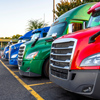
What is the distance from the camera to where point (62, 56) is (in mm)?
3072

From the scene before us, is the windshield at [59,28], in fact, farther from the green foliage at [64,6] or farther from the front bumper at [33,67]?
the green foliage at [64,6]

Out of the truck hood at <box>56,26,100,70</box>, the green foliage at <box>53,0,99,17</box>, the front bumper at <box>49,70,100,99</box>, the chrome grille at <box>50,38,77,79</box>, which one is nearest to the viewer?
the front bumper at <box>49,70,100,99</box>

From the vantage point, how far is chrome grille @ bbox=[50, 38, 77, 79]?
283 cm

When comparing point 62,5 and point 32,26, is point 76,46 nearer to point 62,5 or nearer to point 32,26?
point 62,5

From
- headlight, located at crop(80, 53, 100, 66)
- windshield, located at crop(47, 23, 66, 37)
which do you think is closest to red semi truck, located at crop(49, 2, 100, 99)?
headlight, located at crop(80, 53, 100, 66)

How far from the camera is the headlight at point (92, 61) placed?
8.00 feet

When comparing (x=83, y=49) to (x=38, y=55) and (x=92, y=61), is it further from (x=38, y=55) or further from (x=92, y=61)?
(x=38, y=55)

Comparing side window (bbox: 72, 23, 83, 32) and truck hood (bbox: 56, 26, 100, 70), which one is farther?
side window (bbox: 72, 23, 83, 32)

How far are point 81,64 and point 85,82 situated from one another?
0.32 m

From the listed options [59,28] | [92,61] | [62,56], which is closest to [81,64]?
[92,61]

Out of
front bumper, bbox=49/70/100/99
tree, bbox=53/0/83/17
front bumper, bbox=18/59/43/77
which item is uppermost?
tree, bbox=53/0/83/17

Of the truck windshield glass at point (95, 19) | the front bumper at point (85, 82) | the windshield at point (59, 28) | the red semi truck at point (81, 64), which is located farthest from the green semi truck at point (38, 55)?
the front bumper at point (85, 82)

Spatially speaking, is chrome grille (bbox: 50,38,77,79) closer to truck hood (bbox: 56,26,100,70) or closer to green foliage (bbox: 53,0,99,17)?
truck hood (bbox: 56,26,100,70)

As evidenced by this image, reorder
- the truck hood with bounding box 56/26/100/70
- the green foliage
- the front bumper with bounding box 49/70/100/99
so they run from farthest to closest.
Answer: the green foliage < the truck hood with bounding box 56/26/100/70 < the front bumper with bounding box 49/70/100/99
